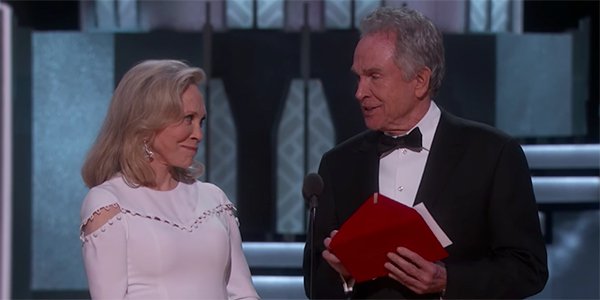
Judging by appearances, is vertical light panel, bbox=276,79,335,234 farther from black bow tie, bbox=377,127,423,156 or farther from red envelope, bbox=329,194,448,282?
red envelope, bbox=329,194,448,282

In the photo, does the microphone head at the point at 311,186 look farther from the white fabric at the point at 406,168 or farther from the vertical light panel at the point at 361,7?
the vertical light panel at the point at 361,7

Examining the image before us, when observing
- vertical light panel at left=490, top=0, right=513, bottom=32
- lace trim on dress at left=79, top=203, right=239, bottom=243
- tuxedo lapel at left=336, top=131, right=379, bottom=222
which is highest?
vertical light panel at left=490, top=0, right=513, bottom=32

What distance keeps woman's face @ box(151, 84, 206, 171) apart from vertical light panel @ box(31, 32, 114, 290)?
1.76 metres

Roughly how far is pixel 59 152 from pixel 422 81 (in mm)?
2102

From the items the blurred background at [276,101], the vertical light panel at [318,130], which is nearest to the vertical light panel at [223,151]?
the blurred background at [276,101]

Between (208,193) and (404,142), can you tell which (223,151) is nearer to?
(208,193)

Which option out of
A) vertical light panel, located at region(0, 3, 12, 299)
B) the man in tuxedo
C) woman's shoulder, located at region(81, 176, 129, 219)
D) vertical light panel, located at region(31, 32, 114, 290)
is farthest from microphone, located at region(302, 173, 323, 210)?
vertical light panel, located at region(31, 32, 114, 290)

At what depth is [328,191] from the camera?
2.38 meters

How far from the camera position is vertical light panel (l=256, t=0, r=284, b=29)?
400cm

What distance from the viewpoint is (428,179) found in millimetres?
2260

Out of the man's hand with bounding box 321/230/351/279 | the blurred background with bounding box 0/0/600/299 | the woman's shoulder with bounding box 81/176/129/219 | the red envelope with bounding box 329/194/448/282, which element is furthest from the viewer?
the blurred background with bounding box 0/0/600/299

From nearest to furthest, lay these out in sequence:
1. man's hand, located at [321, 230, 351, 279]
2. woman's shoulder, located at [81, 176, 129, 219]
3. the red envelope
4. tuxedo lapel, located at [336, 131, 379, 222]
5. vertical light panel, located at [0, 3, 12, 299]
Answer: the red envelope → man's hand, located at [321, 230, 351, 279] → woman's shoulder, located at [81, 176, 129, 219] → tuxedo lapel, located at [336, 131, 379, 222] → vertical light panel, located at [0, 3, 12, 299]

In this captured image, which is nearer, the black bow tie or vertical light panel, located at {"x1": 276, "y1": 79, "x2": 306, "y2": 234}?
the black bow tie

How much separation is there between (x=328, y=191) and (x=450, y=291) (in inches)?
16.5
